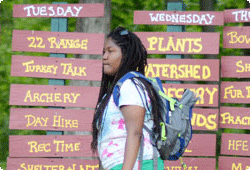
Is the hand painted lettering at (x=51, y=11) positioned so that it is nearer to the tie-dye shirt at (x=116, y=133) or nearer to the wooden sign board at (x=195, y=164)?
the wooden sign board at (x=195, y=164)

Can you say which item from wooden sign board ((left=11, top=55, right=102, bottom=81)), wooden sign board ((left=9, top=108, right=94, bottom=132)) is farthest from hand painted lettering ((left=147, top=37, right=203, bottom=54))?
wooden sign board ((left=9, top=108, right=94, bottom=132))

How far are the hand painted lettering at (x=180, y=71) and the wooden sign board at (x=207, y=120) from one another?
1.48ft

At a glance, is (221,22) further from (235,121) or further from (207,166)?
(207,166)

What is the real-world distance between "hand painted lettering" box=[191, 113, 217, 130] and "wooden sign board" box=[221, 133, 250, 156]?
261mm

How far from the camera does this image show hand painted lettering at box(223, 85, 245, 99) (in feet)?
22.1

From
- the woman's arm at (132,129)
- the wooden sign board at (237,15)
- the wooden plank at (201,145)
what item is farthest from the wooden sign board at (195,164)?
the woman's arm at (132,129)

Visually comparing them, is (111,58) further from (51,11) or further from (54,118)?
(51,11)

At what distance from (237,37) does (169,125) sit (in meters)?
3.86

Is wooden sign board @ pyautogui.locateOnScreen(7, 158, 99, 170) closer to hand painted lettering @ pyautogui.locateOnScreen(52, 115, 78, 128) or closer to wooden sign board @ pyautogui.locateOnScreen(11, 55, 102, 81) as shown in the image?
hand painted lettering @ pyautogui.locateOnScreen(52, 115, 78, 128)

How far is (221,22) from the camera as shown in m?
6.72

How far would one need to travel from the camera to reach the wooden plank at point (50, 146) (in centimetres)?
680

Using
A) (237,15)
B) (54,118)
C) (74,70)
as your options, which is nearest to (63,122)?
(54,118)

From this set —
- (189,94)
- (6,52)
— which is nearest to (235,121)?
(189,94)

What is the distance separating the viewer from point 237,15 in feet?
22.3
